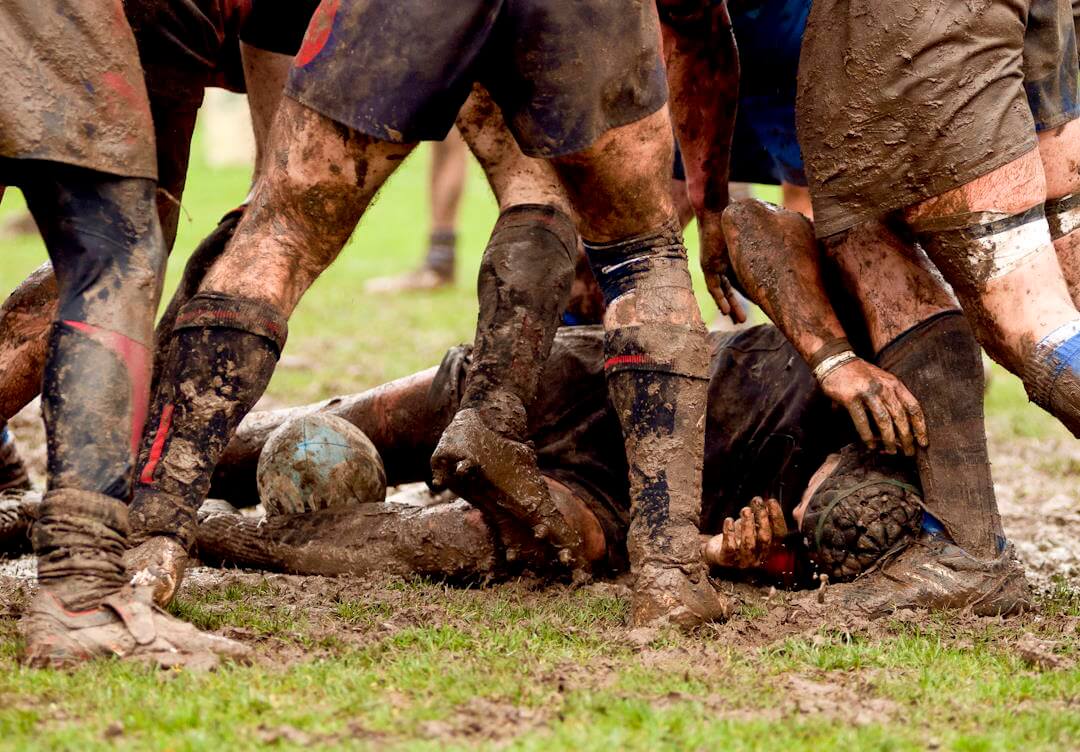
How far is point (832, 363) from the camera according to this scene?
3.96 meters

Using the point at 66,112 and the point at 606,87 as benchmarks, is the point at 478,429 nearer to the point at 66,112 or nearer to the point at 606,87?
the point at 606,87

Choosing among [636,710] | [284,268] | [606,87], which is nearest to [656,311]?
[606,87]

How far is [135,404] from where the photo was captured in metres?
2.94

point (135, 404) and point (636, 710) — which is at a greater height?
point (135, 404)

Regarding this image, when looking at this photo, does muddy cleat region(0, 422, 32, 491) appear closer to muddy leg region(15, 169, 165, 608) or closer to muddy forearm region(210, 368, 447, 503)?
muddy forearm region(210, 368, 447, 503)

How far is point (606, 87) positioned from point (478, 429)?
3.35 ft

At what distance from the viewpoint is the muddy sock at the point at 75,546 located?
2.79 m

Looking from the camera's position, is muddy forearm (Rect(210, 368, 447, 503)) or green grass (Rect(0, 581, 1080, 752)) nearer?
green grass (Rect(0, 581, 1080, 752))

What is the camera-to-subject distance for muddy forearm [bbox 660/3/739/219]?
14.4 ft

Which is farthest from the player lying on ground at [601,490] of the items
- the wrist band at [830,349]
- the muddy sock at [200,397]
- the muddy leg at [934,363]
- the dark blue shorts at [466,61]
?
the dark blue shorts at [466,61]

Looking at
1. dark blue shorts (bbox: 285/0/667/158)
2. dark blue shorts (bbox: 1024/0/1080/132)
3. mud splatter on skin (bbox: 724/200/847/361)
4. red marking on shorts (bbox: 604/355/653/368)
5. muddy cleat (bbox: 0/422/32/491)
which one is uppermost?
dark blue shorts (bbox: 1024/0/1080/132)

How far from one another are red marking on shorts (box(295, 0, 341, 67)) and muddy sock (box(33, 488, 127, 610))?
1188mm

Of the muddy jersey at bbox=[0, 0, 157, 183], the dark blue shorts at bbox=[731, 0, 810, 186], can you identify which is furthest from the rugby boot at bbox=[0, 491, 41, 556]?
the dark blue shorts at bbox=[731, 0, 810, 186]

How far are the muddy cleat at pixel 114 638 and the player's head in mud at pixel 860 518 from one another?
1767 mm
